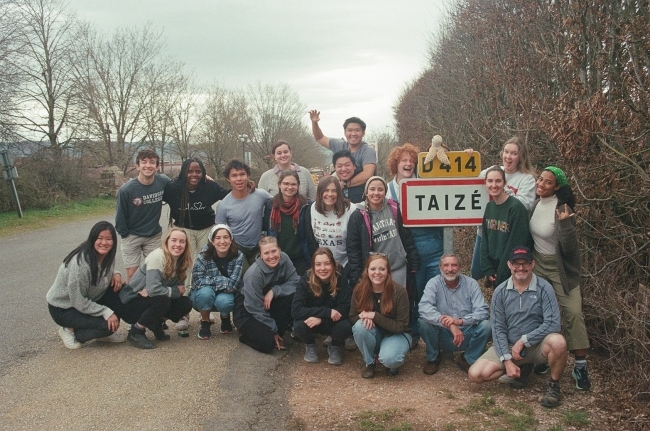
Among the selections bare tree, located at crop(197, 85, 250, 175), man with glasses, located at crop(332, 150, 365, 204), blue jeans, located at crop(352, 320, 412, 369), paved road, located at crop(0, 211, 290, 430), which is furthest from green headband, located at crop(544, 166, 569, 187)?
bare tree, located at crop(197, 85, 250, 175)

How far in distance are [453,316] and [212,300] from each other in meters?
2.44

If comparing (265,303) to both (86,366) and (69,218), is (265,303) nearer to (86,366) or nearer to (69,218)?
(86,366)

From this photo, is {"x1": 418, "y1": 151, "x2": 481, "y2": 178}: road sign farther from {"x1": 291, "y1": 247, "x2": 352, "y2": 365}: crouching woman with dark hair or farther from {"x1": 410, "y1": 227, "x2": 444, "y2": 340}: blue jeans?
{"x1": 291, "y1": 247, "x2": 352, "y2": 365}: crouching woman with dark hair

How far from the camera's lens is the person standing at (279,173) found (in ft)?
22.0

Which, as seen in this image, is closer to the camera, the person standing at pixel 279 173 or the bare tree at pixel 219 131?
the person standing at pixel 279 173

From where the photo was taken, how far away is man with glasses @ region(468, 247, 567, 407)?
466 centimetres

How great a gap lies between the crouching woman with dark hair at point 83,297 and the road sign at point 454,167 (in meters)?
3.11

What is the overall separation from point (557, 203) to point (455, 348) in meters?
1.60

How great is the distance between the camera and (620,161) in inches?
193

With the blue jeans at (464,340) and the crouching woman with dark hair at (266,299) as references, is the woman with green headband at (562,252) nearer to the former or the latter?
the blue jeans at (464,340)

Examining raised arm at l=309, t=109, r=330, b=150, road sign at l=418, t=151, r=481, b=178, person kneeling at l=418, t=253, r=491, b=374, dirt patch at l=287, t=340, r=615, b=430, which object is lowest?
dirt patch at l=287, t=340, r=615, b=430

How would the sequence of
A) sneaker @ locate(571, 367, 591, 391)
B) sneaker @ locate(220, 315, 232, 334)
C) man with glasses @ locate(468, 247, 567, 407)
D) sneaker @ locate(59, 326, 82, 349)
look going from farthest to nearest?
1. sneaker @ locate(220, 315, 232, 334)
2. sneaker @ locate(59, 326, 82, 349)
3. sneaker @ locate(571, 367, 591, 391)
4. man with glasses @ locate(468, 247, 567, 407)

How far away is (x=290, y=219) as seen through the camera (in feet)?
20.1

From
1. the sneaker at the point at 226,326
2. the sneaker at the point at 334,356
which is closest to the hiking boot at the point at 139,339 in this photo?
the sneaker at the point at 226,326
